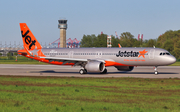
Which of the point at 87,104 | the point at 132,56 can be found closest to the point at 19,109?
the point at 87,104

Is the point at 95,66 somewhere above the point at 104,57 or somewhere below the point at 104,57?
below

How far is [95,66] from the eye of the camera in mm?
37969

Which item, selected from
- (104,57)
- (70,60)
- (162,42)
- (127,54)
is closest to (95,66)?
(104,57)

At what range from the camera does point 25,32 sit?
4631 cm

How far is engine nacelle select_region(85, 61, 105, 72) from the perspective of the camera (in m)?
37.9

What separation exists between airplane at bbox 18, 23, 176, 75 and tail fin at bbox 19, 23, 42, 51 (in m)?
0.46

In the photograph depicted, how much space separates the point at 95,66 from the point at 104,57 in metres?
3.35

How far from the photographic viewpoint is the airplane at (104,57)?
125 feet

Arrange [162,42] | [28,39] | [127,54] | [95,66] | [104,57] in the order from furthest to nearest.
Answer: [162,42] → [28,39] → [104,57] → [127,54] → [95,66]

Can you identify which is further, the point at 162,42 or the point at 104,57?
the point at 162,42

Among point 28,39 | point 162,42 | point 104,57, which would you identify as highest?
point 162,42

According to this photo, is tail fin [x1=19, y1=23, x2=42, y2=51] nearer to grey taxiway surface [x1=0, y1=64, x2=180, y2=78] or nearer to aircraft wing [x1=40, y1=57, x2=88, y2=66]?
grey taxiway surface [x1=0, y1=64, x2=180, y2=78]

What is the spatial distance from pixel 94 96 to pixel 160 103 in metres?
4.55

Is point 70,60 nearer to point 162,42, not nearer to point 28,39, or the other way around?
point 28,39
